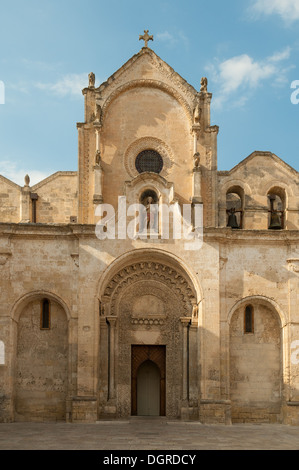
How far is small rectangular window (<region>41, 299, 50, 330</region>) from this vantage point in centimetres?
2345

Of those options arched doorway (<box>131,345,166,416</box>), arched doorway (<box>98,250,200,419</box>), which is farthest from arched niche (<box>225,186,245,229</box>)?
arched doorway (<box>131,345,166,416</box>)

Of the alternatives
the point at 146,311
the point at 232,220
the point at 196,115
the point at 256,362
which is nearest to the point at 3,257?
the point at 146,311

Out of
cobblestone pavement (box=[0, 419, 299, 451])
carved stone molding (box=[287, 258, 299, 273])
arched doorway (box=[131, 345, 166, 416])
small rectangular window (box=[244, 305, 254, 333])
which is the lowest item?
cobblestone pavement (box=[0, 419, 299, 451])

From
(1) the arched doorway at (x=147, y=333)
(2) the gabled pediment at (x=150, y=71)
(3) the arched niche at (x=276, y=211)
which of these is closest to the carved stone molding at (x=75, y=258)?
(1) the arched doorway at (x=147, y=333)

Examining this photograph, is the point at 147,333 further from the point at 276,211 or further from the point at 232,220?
the point at 276,211

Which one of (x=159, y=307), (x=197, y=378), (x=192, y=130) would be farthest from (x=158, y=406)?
(x=192, y=130)

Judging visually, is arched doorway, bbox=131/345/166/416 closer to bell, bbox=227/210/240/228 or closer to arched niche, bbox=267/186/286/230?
bell, bbox=227/210/240/228

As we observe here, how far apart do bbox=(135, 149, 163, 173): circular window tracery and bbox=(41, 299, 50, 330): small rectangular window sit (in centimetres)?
663

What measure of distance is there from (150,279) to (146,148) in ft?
18.1

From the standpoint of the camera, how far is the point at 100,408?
22.9 meters

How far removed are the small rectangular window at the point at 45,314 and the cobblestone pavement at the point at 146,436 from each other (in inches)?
143
